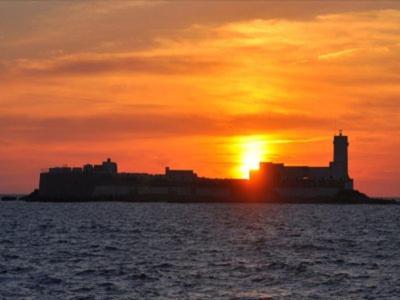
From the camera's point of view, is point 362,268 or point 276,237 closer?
point 362,268

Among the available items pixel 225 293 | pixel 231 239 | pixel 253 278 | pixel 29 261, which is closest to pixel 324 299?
pixel 225 293

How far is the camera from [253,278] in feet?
167

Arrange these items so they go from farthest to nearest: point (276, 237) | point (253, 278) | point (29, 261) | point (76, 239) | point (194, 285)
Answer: point (276, 237) → point (76, 239) → point (29, 261) → point (253, 278) → point (194, 285)

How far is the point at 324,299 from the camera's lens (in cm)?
4303

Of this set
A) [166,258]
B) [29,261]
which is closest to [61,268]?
[29,261]

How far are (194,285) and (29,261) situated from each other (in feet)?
57.9

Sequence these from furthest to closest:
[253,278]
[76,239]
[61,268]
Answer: [76,239] → [61,268] → [253,278]

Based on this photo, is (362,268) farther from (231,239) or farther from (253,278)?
(231,239)

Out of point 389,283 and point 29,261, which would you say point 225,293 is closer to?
point 389,283

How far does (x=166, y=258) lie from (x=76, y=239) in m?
24.3

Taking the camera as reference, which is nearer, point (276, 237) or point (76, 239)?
point (76, 239)

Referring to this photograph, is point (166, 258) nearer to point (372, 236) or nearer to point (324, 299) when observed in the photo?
point (324, 299)

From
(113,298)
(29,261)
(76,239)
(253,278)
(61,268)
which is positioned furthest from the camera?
(76,239)

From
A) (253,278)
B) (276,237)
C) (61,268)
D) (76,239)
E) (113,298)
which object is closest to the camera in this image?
(113,298)
